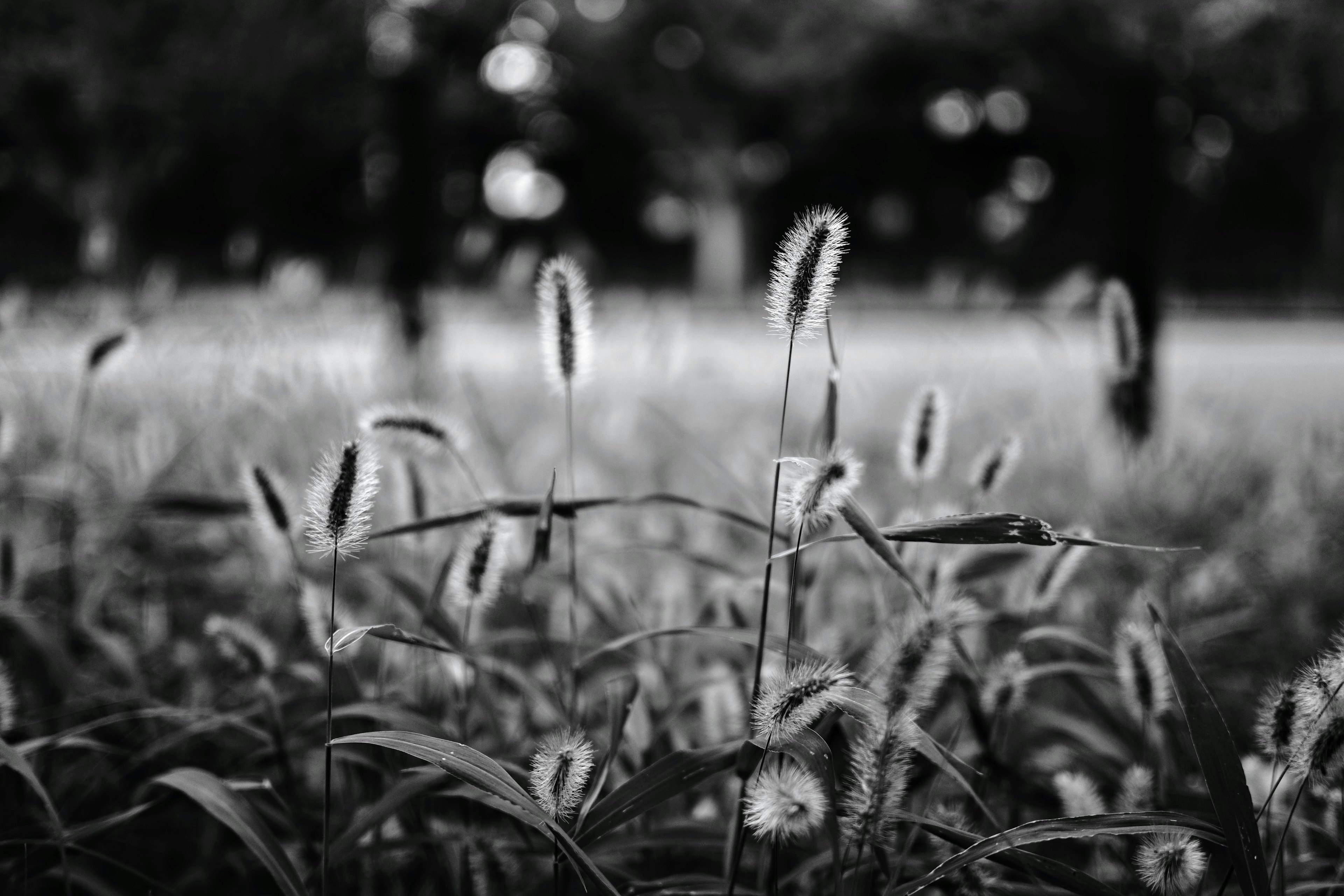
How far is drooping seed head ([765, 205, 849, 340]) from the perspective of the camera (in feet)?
2.98

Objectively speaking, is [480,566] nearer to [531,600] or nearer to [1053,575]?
[1053,575]

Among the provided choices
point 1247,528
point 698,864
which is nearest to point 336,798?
point 698,864

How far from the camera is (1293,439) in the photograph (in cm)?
347

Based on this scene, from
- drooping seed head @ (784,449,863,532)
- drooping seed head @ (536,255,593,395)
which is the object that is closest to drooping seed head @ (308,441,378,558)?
drooping seed head @ (536,255,593,395)

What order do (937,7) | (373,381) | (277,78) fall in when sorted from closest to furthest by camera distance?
(373,381)
(937,7)
(277,78)

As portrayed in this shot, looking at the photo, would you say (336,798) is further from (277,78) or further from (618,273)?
(618,273)

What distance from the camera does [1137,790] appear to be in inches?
45.4

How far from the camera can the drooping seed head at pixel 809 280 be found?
2.98 ft

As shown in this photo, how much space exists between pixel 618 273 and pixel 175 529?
22152mm

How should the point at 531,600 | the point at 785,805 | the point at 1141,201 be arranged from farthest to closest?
the point at 1141,201
the point at 531,600
the point at 785,805

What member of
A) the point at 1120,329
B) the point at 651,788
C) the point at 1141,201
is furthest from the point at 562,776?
the point at 1141,201

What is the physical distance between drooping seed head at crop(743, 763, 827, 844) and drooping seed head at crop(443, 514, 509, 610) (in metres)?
0.39

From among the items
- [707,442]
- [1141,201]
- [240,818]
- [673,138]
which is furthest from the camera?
[673,138]

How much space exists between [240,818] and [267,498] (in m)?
0.39
